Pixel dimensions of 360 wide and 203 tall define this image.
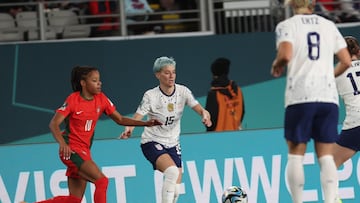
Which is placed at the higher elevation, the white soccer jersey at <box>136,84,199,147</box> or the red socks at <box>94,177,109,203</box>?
the white soccer jersey at <box>136,84,199,147</box>

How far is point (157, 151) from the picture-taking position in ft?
43.3

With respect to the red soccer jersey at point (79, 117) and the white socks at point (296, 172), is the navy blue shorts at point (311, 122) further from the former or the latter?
the red soccer jersey at point (79, 117)

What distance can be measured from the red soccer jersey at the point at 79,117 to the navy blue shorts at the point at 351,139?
2.71 metres

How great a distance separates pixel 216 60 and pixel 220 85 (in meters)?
0.47

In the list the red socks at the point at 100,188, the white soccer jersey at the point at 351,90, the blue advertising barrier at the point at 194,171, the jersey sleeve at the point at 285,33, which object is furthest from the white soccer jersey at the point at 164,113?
the jersey sleeve at the point at 285,33

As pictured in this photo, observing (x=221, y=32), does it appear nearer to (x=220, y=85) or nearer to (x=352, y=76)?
(x=220, y=85)

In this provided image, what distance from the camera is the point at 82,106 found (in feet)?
41.2

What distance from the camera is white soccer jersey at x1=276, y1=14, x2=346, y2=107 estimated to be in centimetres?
1039

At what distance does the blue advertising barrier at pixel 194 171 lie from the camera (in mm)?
14531

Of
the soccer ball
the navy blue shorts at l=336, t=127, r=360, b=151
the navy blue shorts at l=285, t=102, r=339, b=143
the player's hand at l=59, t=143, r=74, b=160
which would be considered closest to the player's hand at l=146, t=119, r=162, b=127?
the player's hand at l=59, t=143, r=74, b=160

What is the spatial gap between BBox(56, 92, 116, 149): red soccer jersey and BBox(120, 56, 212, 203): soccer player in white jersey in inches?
26.5

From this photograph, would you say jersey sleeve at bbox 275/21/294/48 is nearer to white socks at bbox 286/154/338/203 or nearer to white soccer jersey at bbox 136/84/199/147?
white socks at bbox 286/154/338/203

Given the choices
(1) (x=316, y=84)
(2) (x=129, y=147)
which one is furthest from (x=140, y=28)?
(1) (x=316, y=84)

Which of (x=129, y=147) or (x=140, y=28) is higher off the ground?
(x=140, y=28)
